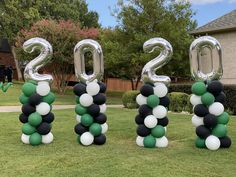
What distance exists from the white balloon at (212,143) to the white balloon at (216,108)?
45 cm

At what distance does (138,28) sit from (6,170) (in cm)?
1413

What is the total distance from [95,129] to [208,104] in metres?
2.18

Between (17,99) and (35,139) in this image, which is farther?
(17,99)

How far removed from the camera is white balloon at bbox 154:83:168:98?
7340 mm

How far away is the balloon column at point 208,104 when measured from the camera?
7.11 meters

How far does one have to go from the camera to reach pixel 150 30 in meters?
18.8

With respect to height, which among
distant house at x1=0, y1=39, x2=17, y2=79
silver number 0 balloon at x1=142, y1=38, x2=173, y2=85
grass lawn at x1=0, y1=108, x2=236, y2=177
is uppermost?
distant house at x1=0, y1=39, x2=17, y2=79

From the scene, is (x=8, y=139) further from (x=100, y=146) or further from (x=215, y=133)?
(x=215, y=133)

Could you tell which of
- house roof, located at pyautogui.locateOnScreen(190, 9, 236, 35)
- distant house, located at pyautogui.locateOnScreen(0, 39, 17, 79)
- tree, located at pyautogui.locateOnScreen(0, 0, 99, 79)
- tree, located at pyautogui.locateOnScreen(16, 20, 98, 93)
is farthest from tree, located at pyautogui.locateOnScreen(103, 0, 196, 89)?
distant house, located at pyautogui.locateOnScreen(0, 39, 17, 79)

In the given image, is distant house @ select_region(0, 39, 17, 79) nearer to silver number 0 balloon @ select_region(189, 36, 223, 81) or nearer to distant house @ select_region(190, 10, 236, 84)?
distant house @ select_region(190, 10, 236, 84)

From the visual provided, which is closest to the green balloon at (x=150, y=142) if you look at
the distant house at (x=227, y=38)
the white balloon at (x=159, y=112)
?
the white balloon at (x=159, y=112)

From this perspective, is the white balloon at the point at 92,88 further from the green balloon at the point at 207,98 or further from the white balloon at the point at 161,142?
the green balloon at the point at 207,98

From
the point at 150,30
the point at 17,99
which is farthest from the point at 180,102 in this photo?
the point at 17,99

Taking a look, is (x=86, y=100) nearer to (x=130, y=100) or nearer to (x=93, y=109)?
(x=93, y=109)
